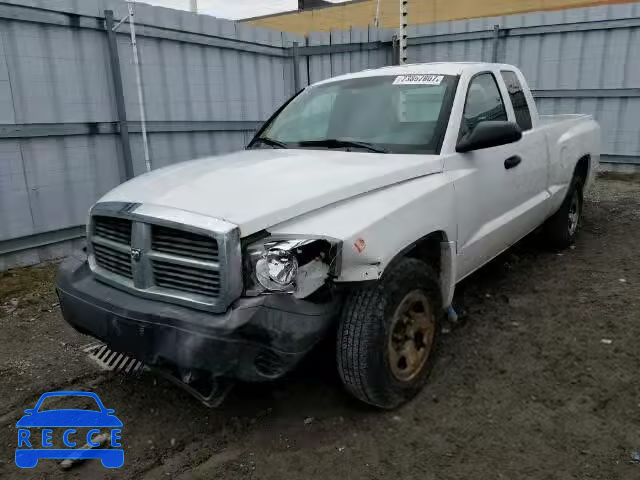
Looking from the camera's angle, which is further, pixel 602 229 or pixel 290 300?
pixel 602 229

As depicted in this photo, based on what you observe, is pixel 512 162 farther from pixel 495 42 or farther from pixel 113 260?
pixel 495 42

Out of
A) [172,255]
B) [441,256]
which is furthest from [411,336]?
[172,255]

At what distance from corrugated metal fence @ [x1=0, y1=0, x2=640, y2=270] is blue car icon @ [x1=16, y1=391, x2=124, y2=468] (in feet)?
9.59

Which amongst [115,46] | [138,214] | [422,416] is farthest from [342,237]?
[115,46]

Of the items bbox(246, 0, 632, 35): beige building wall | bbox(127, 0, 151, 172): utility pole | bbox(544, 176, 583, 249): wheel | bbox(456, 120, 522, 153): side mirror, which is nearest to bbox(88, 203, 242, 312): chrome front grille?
bbox(456, 120, 522, 153): side mirror

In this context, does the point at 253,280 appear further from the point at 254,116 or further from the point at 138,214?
the point at 254,116

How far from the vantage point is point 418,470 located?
2.31 metres

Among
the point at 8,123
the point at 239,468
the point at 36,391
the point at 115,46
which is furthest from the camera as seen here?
the point at 115,46

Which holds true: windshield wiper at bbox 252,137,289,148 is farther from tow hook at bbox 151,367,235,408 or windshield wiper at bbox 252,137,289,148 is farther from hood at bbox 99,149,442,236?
tow hook at bbox 151,367,235,408

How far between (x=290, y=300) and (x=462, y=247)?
4.79ft

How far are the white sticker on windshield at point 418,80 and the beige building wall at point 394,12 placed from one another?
49.6 feet

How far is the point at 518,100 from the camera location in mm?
4277

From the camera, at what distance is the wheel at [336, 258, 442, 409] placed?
2.42m

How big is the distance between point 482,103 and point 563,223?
221 cm
